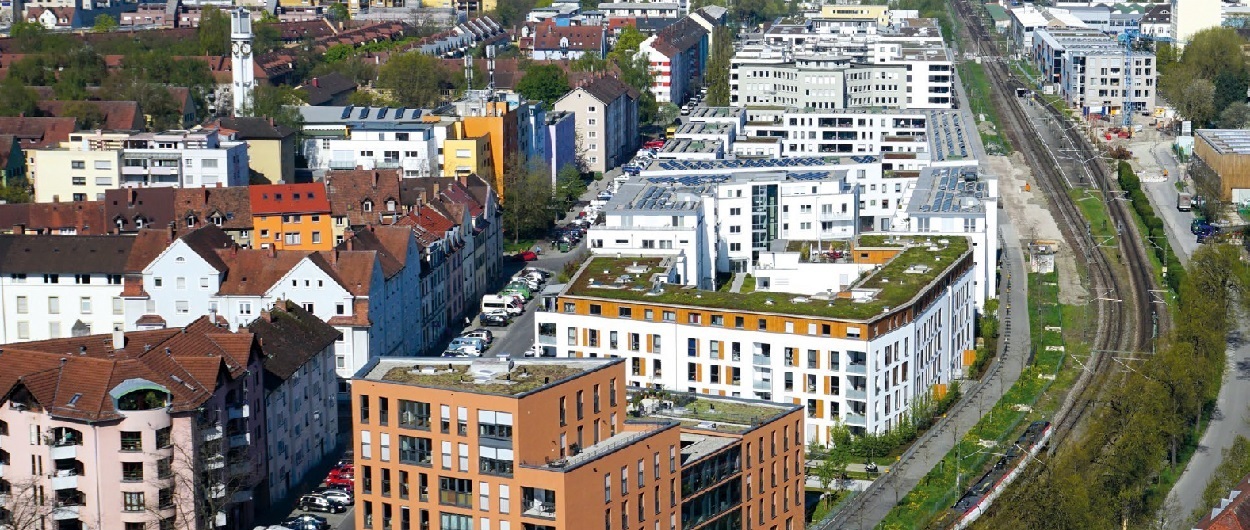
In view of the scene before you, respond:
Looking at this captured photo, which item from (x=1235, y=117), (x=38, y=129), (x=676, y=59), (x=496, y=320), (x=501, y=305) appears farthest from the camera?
(x=676, y=59)

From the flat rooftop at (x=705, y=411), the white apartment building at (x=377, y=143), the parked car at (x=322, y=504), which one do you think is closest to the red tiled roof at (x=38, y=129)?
the white apartment building at (x=377, y=143)

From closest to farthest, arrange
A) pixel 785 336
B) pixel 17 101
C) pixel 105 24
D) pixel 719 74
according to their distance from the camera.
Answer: pixel 785 336, pixel 17 101, pixel 719 74, pixel 105 24

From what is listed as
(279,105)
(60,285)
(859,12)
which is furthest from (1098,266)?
(859,12)

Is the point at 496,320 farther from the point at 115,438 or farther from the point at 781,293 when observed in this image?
the point at 115,438

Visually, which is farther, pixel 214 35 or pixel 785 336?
pixel 214 35

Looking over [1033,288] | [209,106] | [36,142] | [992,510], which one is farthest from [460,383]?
[209,106]

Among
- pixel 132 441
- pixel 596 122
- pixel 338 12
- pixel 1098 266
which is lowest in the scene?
pixel 1098 266

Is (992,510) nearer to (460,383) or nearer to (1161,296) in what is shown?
(460,383)
